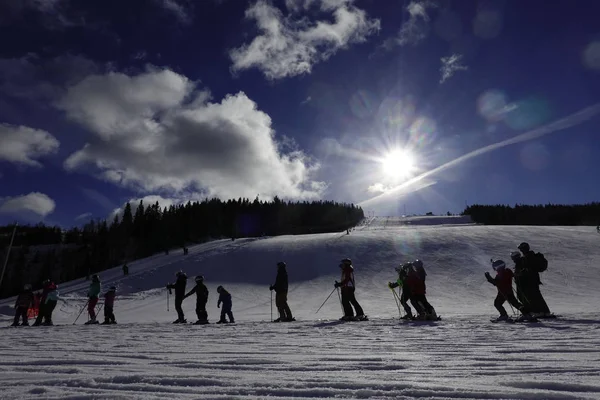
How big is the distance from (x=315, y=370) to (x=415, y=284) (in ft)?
26.7

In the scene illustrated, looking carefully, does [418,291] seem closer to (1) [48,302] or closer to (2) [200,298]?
(2) [200,298]

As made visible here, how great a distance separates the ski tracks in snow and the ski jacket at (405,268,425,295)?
5.34 meters

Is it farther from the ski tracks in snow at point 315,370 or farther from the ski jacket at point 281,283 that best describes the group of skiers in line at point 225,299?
the ski tracks in snow at point 315,370

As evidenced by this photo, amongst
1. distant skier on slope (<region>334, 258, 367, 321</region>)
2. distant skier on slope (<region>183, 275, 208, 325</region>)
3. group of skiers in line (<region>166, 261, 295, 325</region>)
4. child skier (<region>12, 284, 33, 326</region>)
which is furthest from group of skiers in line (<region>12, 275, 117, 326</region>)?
distant skier on slope (<region>334, 258, 367, 321</region>)

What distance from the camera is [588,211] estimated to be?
327 feet

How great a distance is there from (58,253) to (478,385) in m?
146

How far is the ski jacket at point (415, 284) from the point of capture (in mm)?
11148

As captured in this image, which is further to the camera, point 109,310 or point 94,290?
point 94,290

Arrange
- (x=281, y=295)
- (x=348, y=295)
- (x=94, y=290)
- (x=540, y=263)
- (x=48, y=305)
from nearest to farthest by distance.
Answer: (x=540, y=263) → (x=348, y=295) → (x=281, y=295) → (x=48, y=305) → (x=94, y=290)

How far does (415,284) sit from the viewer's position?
11172mm

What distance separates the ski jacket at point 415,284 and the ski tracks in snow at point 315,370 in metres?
5.34

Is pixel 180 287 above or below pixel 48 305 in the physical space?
above

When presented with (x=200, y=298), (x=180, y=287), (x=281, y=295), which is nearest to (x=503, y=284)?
(x=281, y=295)

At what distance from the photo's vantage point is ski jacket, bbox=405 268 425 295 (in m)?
11.1
